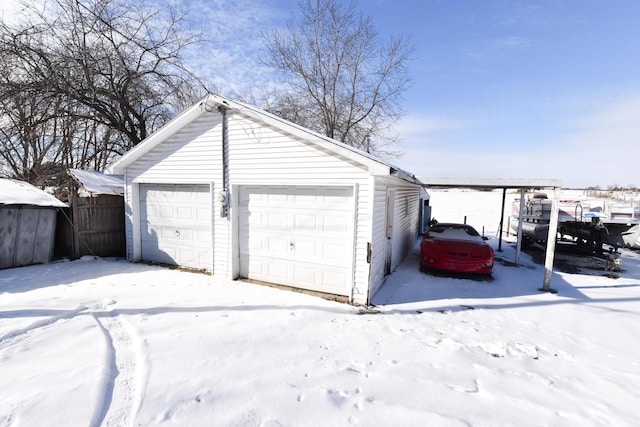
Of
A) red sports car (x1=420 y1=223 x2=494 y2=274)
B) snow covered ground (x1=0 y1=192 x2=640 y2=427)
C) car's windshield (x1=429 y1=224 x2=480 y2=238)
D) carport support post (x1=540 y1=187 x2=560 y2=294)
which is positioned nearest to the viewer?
Result: snow covered ground (x1=0 y1=192 x2=640 y2=427)

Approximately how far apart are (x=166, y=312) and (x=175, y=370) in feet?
6.26

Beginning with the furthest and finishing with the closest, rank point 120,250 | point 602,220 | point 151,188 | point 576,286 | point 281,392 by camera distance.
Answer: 1. point 602,220
2. point 120,250
3. point 151,188
4. point 576,286
5. point 281,392

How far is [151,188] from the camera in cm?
818

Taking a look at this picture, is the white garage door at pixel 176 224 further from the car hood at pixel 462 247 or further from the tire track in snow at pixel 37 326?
the car hood at pixel 462 247

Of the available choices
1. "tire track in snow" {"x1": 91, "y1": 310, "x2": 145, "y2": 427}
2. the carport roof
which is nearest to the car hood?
the carport roof

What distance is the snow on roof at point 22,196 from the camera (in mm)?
7065

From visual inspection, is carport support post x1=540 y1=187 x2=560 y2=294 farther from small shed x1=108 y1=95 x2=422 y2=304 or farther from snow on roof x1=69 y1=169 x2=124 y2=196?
snow on roof x1=69 y1=169 x2=124 y2=196

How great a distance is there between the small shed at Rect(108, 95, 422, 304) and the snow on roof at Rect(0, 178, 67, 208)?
1.69 metres

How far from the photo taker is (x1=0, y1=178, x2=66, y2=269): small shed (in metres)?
7.10

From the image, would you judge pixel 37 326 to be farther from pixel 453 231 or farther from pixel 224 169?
pixel 453 231

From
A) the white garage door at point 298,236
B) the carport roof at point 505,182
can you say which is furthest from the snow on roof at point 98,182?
the carport roof at point 505,182

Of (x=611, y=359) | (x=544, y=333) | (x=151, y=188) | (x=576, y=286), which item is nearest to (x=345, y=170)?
(x=544, y=333)

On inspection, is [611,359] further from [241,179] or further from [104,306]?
[104,306]

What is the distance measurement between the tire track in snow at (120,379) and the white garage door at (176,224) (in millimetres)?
3370
